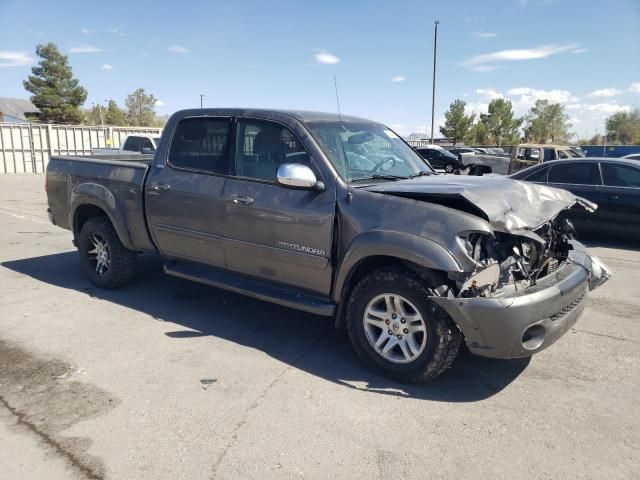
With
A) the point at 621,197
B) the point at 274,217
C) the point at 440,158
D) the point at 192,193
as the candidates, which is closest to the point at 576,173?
the point at 621,197

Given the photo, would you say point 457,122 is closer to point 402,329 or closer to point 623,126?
Answer: point 623,126

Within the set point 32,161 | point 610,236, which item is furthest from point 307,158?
point 32,161

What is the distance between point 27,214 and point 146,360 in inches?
374

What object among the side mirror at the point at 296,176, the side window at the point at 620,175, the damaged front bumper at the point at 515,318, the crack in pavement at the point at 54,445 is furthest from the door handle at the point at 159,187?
the side window at the point at 620,175

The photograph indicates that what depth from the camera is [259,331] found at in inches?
177

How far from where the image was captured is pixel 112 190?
5.31 m

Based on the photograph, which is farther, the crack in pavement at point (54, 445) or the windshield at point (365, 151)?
the windshield at point (365, 151)

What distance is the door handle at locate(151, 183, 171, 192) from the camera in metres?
4.79

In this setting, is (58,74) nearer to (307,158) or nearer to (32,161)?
(32,161)

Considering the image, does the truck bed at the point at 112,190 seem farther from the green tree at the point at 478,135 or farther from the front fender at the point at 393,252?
the green tree at the point at 478,135

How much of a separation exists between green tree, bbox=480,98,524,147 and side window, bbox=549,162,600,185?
46325 mm

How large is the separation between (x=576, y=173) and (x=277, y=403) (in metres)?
7.26

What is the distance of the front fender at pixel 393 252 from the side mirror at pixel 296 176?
57 cm

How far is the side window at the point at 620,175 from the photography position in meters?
7.80
